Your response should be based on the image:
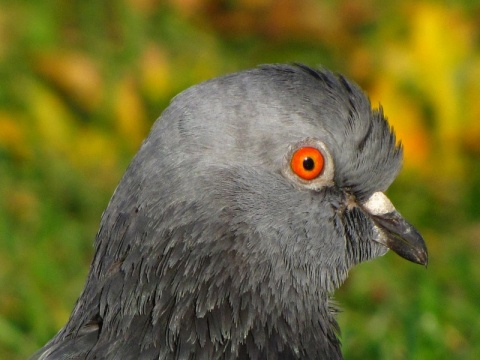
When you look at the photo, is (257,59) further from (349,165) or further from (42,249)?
(349,165)

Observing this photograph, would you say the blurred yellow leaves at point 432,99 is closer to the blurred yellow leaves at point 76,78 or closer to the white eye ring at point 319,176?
the blurred yellow leaves at point 76,78

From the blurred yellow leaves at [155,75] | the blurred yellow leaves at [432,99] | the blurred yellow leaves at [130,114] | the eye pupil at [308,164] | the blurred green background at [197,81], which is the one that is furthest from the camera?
the blurred yellow leaves at [155,75]

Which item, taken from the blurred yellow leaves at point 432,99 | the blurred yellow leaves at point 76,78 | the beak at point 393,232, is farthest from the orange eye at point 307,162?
the blurred yellow leaves at point 76,78

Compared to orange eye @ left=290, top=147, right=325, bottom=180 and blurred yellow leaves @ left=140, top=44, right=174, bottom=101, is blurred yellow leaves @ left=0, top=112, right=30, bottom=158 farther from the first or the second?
orange eye @ left=290, top=147, right=325, bottom=180

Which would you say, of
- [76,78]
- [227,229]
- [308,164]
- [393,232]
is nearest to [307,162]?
[308,164]

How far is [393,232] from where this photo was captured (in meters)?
4.94

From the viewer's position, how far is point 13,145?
929 centimetres

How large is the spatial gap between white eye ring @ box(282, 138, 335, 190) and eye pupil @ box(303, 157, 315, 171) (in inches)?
2.2

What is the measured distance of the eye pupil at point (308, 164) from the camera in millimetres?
4551

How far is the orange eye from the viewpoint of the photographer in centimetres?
454

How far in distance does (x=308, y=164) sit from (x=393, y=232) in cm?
64

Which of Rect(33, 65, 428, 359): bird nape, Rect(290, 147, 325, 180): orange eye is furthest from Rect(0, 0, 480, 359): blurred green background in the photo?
Rect(290, 147, 325, 180): orange eye

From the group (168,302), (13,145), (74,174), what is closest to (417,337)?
(168,302)

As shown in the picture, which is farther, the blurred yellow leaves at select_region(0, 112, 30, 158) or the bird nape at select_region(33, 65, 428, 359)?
the blurred yellow leaves at select_region(0, 112, 30, 158)
